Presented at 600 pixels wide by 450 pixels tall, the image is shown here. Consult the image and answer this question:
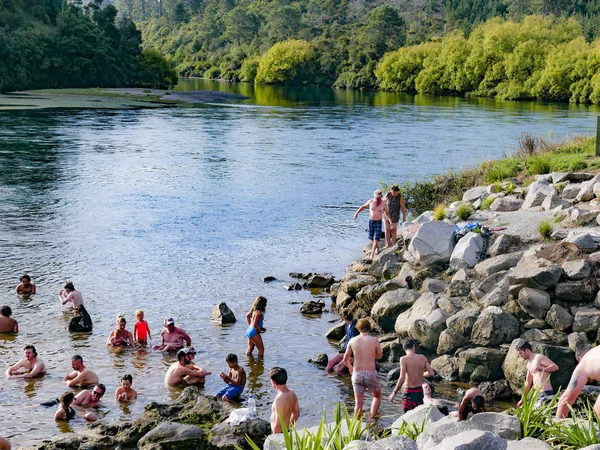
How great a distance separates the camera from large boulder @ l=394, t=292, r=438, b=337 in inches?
707

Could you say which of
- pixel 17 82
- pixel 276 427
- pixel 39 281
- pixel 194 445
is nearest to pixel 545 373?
pixel 276 427

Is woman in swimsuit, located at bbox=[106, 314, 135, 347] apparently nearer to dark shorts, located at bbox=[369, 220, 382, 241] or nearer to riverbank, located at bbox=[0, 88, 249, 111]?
dark shorts, located at bbox=[369, 220, 382, 241]

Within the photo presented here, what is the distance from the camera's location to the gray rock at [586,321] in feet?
53.2

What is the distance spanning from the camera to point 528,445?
27.1 feet

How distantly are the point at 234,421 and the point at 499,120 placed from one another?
57.4 metres

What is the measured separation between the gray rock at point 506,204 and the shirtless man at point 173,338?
993 centimetres

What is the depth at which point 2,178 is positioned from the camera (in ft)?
130

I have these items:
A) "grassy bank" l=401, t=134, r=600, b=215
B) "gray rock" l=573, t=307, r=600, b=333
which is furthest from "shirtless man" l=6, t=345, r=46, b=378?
"grassy bank" l=401, t=134, r=600, b=215

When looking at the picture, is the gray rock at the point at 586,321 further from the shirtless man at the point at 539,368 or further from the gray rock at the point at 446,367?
the shirtless man at the point at 539,368

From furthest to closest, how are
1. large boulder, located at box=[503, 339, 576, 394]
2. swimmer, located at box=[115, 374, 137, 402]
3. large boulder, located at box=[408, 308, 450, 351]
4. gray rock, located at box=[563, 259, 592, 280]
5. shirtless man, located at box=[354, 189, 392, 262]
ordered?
1. shirtless man, located at box=[354, 189, 392, 262]
2. large boulder, located at box=[408, 308, 450, 351]
3. gray rock, located at box=[563, 259, 592, 280]
4. swimmer, located at box=[115, 374, 137, 402]
5. large boulder, located at box=[503, 339, 576, 394]

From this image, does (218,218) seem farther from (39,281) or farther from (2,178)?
(2,178)

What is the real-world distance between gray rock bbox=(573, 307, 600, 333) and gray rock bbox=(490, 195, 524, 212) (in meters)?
7.31

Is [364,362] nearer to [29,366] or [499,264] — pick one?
[499,264]

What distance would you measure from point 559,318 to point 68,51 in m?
102
